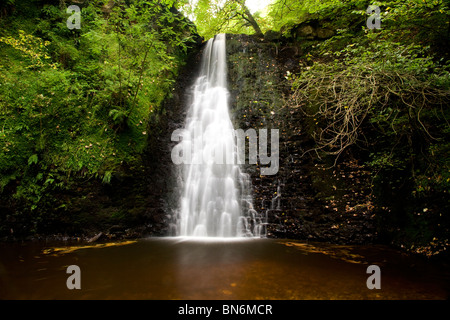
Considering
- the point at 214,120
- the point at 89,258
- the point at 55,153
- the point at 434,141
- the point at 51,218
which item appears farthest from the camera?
the point at 214,120

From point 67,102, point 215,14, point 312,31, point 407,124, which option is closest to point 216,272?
point 407,124

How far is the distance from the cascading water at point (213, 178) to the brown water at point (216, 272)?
911mm

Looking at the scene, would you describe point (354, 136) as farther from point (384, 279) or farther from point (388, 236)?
point (384, 279)

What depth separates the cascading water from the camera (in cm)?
527

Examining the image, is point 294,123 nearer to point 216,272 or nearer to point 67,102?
point 216,272

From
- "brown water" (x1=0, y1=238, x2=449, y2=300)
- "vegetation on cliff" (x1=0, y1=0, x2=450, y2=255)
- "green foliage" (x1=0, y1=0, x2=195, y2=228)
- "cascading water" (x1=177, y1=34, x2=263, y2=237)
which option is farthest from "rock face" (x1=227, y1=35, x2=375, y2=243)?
"green foliage" (x1=0, y1=0, x2=195, y2=228)

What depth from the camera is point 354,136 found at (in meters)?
4.88

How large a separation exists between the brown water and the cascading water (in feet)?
2.99

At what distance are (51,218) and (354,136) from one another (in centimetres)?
705

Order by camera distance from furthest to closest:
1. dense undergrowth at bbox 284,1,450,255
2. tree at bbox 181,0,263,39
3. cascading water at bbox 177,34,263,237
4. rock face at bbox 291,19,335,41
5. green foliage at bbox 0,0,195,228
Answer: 1. tree at bbox 181,0,263,39
2. rock face at bbox 291,19,335,41
3. cascading water at bbox 177,34,263,237
4. green foliage at bbox 0,0,195,228
5. dense undergrowth at bbox 284,1,450,255

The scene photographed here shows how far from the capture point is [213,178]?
5.95 meters

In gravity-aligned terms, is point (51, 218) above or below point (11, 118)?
below

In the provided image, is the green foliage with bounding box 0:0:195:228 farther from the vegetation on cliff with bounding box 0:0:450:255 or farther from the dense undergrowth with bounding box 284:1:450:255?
the dense undergrowth with bounding box 284:1:450:255

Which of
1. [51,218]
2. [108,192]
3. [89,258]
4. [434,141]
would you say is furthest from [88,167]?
[434,141]
